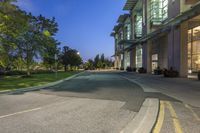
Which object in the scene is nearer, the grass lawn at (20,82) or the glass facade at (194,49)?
the grass lawn at (20,82)

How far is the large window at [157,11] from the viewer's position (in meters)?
50.2

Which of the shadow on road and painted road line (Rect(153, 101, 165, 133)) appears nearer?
painted road line (Rect(153, 101, 165, 133))

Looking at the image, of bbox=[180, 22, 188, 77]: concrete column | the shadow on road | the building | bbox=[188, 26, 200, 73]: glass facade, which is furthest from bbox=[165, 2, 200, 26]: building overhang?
the shadow on road

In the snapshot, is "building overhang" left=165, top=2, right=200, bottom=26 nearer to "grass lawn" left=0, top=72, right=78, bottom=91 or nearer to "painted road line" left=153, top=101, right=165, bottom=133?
"grass lawn" left=0, top=72, right=78, bottom=91

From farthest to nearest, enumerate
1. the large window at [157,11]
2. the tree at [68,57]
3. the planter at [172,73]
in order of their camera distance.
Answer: the tree at [68,57] < the large window at [157,11] < the planter at [172,73]

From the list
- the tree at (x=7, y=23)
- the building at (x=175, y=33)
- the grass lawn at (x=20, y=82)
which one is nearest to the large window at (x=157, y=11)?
the building at (x=175, y=33)

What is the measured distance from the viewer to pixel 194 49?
4322 centimetres

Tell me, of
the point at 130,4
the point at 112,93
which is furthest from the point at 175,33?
the point at 130,4

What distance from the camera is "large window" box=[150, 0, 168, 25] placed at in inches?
1975

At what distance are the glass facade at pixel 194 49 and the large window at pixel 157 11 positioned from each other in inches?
332

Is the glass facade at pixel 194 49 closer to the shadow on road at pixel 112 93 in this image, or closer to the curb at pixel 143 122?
the shadow on road at pixel 112 93

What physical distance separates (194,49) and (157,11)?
12.9m

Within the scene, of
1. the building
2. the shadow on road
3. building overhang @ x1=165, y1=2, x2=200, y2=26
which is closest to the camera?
the shadow on road

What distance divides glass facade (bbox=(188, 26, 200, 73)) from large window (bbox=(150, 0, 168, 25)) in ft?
27.6
